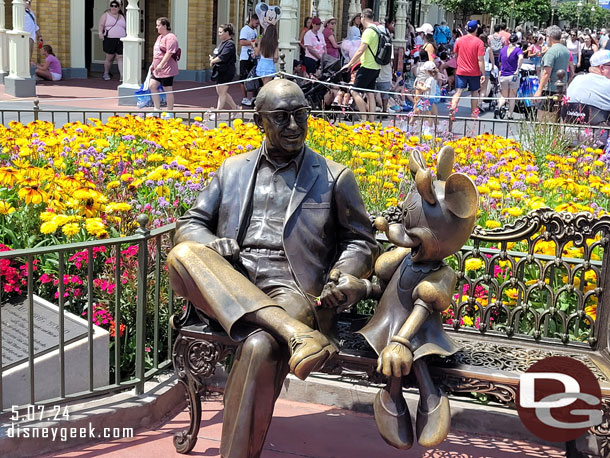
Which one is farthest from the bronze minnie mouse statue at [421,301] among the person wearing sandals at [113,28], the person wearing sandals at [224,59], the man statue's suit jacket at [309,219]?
the person wearing sandals at [113,28]

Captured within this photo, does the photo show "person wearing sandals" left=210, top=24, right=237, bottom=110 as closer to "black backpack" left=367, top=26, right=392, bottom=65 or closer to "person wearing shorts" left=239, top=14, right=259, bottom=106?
"person wearing shorts" left=239, top=14, right=259, bottom=106

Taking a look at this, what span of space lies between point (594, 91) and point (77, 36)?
15649 mm

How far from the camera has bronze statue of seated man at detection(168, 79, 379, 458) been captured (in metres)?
3.50

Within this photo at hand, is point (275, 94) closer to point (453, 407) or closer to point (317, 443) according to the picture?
point (317, 443)

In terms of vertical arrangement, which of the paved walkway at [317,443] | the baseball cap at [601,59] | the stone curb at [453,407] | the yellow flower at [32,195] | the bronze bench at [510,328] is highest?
the baseball cap at [601,59]

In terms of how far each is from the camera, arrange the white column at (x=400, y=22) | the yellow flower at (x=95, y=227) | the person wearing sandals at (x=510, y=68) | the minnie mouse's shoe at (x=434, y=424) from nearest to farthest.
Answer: the minnie mouse's shoe at (x=434, y=424) < the yellow flower at (x=95, y=227) < the person wearing sandals at (x=510, y=68) < the white column at (x=400, y=22)

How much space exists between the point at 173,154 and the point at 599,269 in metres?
3.53

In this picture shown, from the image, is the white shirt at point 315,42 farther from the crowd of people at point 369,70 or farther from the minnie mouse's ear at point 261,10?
the minnie mouse's ear at point 261,10

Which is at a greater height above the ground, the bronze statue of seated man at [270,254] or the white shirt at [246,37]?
the white shirt at [246,37]

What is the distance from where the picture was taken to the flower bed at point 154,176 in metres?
5.17

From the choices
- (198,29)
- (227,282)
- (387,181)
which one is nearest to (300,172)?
(227,282)

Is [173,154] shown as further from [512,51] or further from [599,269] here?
[512,51]

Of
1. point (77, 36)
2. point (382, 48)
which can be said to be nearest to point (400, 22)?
point (77, 36)

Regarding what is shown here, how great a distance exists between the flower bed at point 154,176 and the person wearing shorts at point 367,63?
5.51 meters
